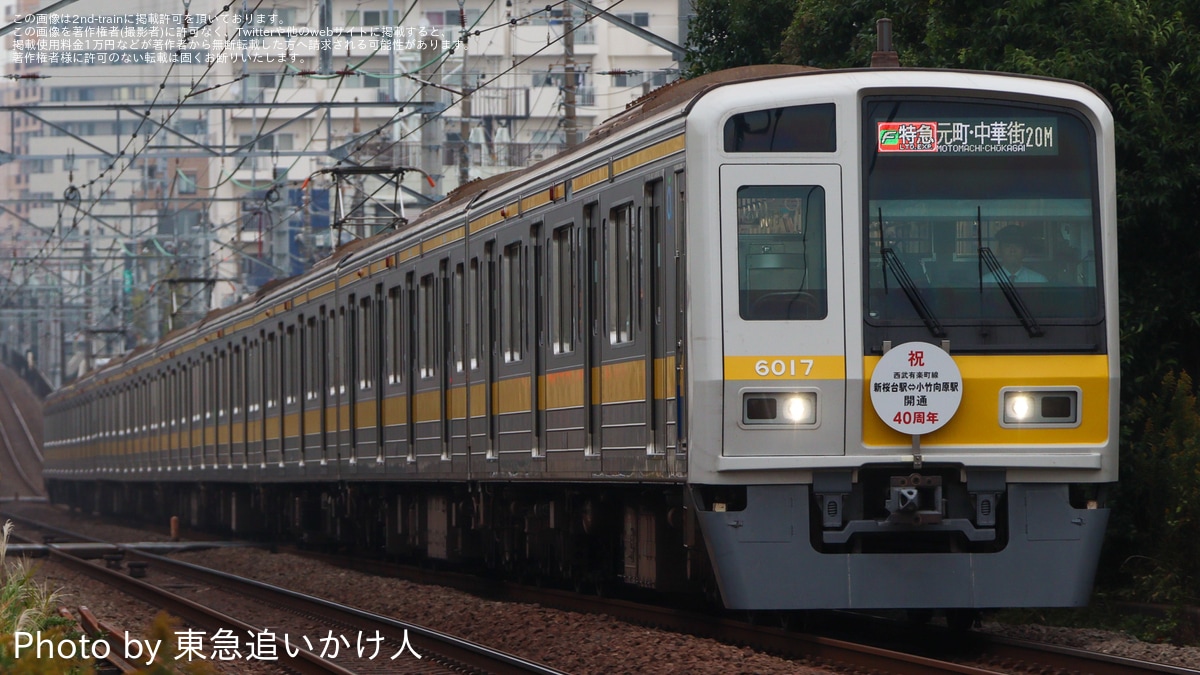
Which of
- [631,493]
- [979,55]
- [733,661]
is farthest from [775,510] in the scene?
[979,55]

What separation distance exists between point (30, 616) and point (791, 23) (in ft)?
30.5

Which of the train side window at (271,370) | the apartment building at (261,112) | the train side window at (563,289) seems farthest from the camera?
the train side window at (271,370)

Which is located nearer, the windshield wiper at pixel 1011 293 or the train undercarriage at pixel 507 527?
the windshield wiper at pixel 1011 293

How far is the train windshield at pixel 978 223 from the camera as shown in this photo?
996cm

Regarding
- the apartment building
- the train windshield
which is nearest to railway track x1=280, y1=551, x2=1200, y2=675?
the train windshield

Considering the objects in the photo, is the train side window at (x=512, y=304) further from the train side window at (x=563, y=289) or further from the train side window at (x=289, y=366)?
the train side window at (x=289, y=366)

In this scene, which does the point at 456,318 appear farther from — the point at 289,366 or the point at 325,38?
the point at 289,366

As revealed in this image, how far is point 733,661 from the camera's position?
9.72m

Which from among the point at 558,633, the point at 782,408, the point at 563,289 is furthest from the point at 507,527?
the point at 782,408

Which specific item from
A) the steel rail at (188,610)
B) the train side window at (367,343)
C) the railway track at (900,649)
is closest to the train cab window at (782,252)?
the railway track at (900,649)

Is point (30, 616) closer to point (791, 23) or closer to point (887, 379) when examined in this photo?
point (887, 379)

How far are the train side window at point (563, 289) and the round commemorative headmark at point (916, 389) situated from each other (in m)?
2.96

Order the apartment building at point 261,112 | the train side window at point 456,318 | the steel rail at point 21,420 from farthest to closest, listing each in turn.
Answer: the steel rail at point 21,420 < the apartment building at point 261,112 < the train side window at point 456,318

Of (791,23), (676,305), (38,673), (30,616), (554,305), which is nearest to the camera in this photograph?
(38,673)
